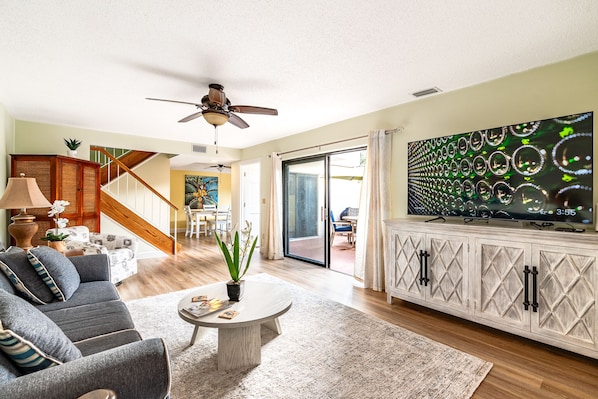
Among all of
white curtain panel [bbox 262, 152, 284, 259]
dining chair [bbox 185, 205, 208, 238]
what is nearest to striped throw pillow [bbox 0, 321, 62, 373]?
white curtain panel [bbox 262, 152, 284, 259]

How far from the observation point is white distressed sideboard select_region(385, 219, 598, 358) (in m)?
2.08

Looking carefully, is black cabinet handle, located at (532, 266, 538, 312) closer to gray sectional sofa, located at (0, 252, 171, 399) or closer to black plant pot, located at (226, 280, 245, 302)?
black plant pot, located at (226, 280, 245, 302)

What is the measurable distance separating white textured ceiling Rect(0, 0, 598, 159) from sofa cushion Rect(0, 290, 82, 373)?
1820mm

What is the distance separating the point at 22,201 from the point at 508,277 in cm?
484

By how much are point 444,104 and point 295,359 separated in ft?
10.3

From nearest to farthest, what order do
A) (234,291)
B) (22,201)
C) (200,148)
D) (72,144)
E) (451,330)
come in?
(234,291)
(451,330)
(22,201)
(72,144)
(200,148)

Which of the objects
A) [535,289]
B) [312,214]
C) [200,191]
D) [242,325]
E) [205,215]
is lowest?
[242,325]

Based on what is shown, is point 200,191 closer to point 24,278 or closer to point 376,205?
point 376,205

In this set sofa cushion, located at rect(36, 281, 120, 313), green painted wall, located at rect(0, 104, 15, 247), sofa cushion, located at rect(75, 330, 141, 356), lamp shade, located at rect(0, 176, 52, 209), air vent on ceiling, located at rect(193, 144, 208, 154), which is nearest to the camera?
sofa cushion, located at rect(75, 330, 141, 356)

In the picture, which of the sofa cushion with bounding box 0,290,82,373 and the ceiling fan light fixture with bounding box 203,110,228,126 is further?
the ceiling fan light fixture with bounding box 203,110,228,126

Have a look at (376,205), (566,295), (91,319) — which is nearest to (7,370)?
(91,319)

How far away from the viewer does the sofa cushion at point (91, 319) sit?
1.69 metres

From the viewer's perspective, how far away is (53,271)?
2.16 metres

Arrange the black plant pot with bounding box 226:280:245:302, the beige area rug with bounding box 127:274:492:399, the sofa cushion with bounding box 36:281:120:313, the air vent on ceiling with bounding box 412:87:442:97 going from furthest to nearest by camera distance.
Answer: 1. the air vent on ceiling with bounding box 412:87:442:97
2. the black plant pot with bounding box 226:280:245:302
3. the sofa cushion with bounding box 36:281:120:313
4. the beige area rug with bounding box 127:274:492:399
